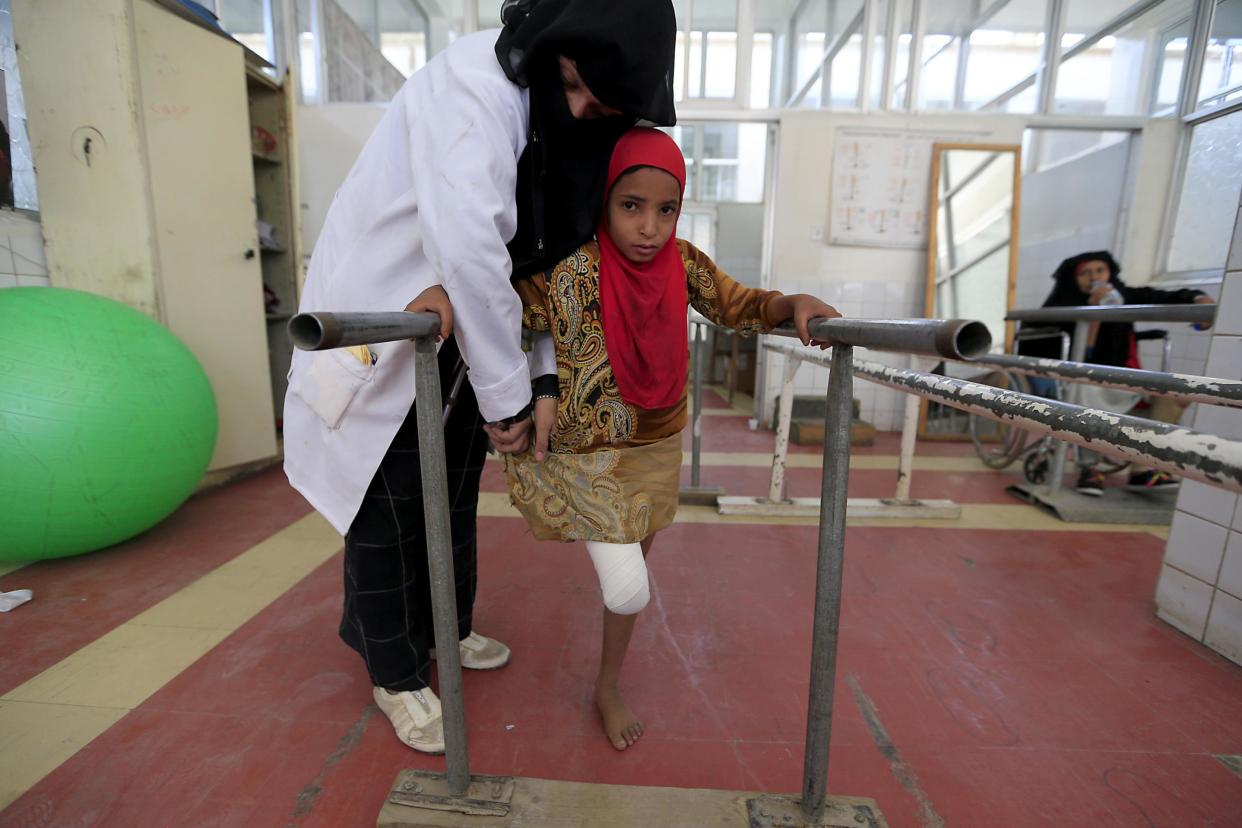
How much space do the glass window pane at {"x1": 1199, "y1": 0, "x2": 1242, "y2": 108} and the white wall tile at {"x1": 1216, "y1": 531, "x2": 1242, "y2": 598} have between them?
12.9ft

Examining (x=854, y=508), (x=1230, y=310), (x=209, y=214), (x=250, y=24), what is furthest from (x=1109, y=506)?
(x=250, y=24)

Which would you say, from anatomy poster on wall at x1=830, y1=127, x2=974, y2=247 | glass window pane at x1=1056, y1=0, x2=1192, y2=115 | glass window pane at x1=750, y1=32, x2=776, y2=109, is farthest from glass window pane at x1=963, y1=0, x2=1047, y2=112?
glass window pane at x1=750, y1=32, x2=776, y2=109

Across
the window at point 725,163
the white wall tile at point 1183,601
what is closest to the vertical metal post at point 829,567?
the white wall tile at point 1183,601

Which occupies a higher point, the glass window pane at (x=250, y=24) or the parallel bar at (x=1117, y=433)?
the glass window pane at (x=250, y=24)

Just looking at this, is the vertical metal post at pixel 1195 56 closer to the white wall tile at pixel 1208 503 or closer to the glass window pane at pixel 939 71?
the glass window pane at pixel 939 71

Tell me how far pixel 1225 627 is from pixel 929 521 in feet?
3.29

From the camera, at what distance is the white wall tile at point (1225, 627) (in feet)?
5.02

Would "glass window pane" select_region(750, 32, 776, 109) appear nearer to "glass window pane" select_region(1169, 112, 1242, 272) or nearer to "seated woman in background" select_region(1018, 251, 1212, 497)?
"seated woman in background" select_region(1018, 251, 1212, 497)

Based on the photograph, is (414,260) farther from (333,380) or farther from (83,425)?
(83,425)

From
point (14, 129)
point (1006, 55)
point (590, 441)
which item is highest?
point (1006, 55)

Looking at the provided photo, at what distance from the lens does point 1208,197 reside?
4.00m

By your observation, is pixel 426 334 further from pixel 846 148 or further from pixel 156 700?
pixel 846 148

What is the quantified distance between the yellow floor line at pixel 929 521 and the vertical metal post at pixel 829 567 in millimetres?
1517

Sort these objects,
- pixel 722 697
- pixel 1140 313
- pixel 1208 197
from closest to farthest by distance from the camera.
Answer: pixel 722 697 → pixel 1140 313 → pixel 1208 197
